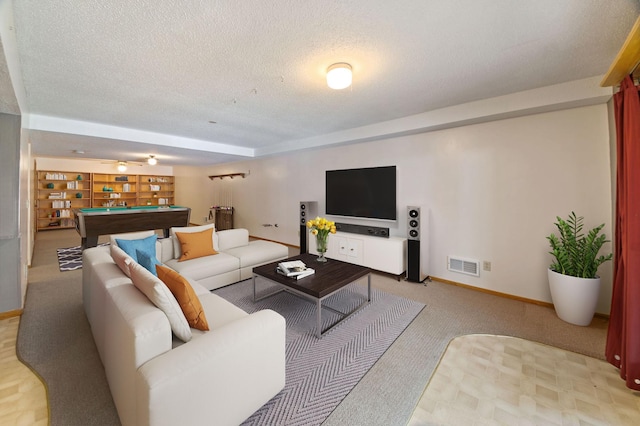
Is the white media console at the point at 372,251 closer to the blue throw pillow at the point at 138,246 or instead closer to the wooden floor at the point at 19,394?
the blue throw pillow at the point at 138,246

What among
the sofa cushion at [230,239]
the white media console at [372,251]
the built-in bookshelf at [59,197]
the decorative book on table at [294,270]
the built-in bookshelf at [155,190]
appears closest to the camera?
the decorative book on table at [294,270]

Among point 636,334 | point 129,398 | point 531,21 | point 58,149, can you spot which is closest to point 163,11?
point 129,398

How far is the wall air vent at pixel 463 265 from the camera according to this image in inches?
136

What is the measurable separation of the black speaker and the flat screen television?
47 cm

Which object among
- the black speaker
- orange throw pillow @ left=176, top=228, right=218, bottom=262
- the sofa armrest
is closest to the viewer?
the sofa armrest

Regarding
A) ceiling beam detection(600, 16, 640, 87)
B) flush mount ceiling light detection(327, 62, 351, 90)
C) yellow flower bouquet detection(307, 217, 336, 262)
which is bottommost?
yellow flower bouquet detection(307, 217, 336, 262)

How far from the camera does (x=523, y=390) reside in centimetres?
175

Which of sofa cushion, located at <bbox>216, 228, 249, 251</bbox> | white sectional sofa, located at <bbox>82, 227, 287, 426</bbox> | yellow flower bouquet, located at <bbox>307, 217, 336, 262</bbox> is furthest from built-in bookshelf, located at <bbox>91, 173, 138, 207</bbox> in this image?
yellow flower bouquet, located at <bbox>307, 217, 336, 262</bbox>

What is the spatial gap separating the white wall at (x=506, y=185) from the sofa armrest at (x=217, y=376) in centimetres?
303

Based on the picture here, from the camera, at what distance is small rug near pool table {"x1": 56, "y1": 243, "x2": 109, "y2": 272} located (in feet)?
14.0

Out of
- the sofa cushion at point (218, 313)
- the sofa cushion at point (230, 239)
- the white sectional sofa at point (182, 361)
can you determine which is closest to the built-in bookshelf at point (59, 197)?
the sofa cushion at point (230, 239)

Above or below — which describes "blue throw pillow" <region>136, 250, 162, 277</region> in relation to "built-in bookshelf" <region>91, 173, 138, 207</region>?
below

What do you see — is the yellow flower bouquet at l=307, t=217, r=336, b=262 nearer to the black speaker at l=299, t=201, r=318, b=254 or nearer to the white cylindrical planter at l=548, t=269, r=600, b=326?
the black speaker at l=299, t=201, r=318, b=254

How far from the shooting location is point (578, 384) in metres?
1.80
